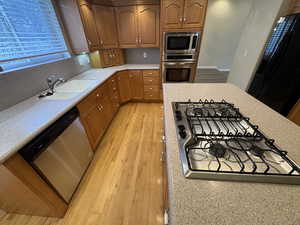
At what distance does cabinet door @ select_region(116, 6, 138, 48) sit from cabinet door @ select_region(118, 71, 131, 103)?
0.68 m

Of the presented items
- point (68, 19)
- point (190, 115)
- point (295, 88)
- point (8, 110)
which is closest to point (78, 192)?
point (8, 110)

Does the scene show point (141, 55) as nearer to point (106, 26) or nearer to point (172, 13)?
point (106, 26)

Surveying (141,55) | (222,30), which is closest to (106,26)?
(141,55)

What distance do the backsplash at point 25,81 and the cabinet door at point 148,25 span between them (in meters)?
1.62

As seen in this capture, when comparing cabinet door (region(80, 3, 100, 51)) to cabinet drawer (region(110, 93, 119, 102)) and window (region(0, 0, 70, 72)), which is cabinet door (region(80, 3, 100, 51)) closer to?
window (region(0, 0, 70, 72))

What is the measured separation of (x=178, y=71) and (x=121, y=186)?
2.40 m

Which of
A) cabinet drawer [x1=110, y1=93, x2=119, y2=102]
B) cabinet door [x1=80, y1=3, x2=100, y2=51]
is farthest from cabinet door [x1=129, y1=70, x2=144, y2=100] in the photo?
cabinet door [x1=80, y1=3, x2=100, y2=51]

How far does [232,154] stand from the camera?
2.10 ft

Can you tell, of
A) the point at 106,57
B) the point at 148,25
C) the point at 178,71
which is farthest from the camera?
the point at 106,57

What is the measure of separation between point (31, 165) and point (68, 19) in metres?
2.20

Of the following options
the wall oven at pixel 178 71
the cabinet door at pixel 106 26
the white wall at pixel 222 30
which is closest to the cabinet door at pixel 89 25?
the cabinet door at pixel 106 26

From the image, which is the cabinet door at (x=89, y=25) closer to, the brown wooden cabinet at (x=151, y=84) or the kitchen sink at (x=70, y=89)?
the kitchen sink at (x=70, y=89)

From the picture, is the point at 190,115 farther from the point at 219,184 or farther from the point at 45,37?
the point at 45,37

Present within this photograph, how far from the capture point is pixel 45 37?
174cm
